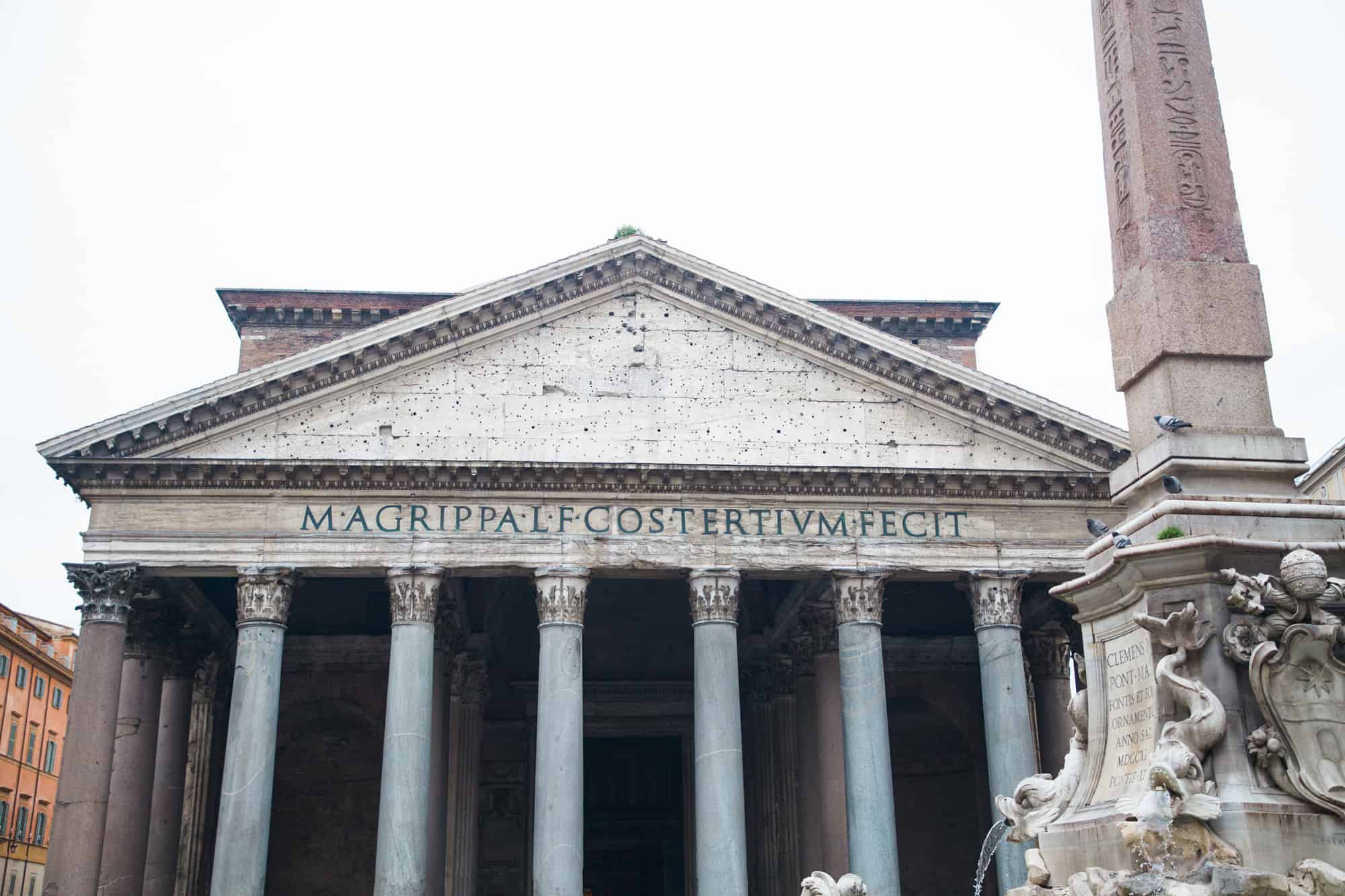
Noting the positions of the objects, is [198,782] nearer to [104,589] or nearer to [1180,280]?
[104,589]

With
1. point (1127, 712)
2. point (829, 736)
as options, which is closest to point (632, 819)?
point (829, 736)

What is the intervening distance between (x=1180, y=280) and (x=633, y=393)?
12.6m

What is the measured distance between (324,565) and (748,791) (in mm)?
9553

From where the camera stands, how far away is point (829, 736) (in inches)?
765

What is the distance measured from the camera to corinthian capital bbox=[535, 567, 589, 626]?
17312 millimetres

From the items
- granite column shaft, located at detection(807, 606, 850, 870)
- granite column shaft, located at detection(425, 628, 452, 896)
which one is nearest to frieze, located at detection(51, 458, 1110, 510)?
granite column shaft, located at detection(807, 606, 850, 870)

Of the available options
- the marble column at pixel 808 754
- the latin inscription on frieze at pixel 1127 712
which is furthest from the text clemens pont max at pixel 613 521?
the latin inscription on frieze at pixel 1127 712

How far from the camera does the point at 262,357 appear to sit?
2602 centimetres

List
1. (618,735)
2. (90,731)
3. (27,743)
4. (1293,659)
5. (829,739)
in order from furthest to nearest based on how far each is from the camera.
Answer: (27,743) < (618,735) < (829,739) < (90,731) < (1293,659)

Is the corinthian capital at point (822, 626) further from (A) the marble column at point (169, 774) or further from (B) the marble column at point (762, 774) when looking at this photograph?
(A) the marble column at point (169, 774)

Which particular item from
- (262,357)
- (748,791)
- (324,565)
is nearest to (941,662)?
(748,791)

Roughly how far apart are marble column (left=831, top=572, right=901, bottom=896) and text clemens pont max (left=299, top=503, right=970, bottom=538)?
75cm

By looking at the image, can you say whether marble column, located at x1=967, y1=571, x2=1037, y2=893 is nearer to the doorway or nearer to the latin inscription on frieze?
the doorway

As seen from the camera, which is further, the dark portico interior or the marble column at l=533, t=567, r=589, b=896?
the dark portico interior
